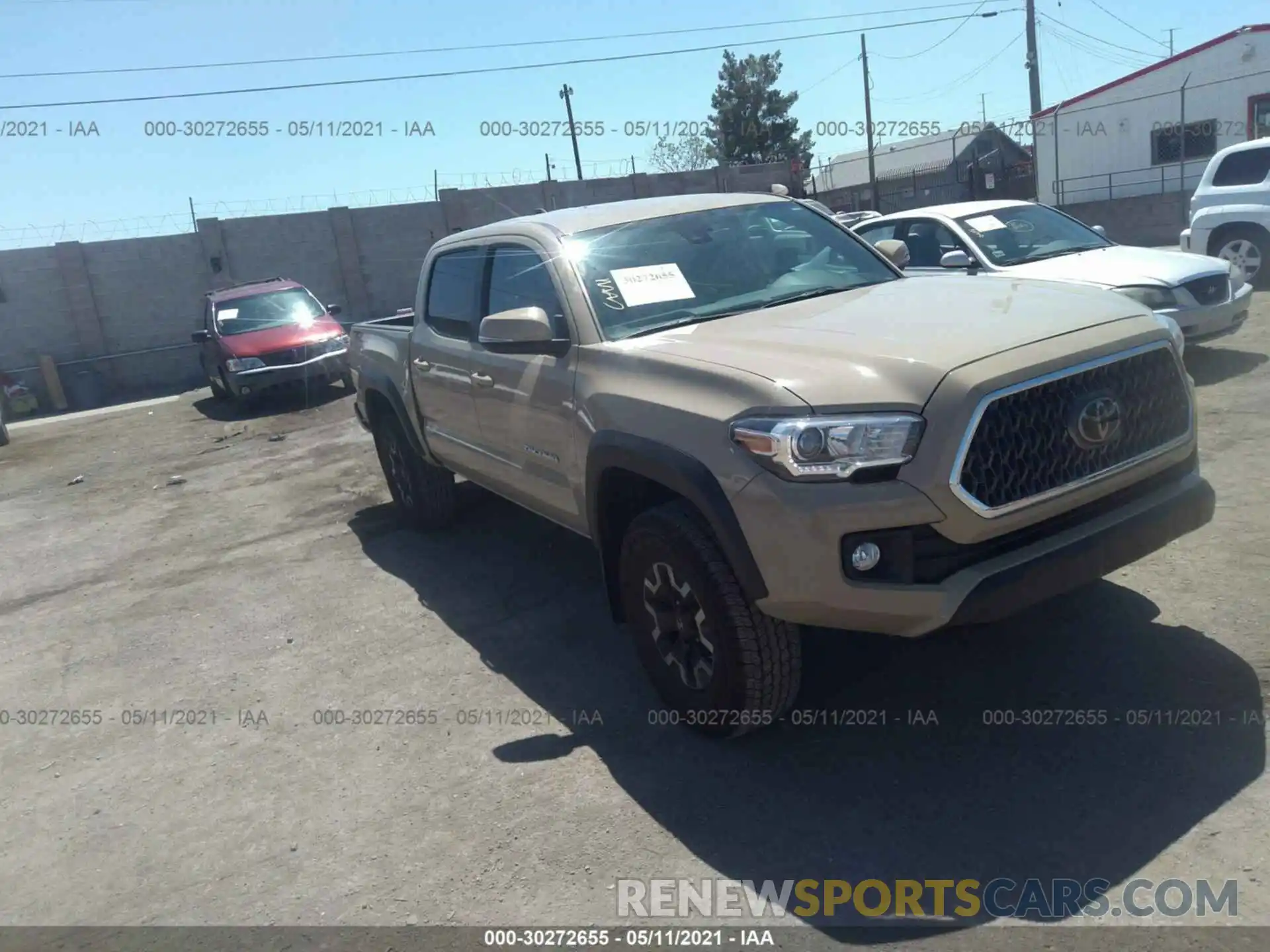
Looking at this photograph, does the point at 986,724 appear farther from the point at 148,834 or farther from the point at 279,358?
the point at 279,358

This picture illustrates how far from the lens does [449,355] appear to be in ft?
17.9

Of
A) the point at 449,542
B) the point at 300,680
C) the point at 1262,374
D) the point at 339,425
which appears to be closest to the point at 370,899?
the point at 300,680

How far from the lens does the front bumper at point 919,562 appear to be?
9.91ft

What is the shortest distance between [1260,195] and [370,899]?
1168 centimetres

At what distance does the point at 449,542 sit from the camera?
6.71m

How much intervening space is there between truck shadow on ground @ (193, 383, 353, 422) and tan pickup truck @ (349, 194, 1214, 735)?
10.0 metres

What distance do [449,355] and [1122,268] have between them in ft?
17.9

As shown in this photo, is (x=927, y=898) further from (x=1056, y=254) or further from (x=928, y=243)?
(x=928, y=243)

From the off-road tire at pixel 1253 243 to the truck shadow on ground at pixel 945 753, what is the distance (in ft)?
28.2

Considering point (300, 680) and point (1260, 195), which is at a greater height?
point (1260, 195)

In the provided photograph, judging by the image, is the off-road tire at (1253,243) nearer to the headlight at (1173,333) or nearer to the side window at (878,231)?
the side window at (878,231)

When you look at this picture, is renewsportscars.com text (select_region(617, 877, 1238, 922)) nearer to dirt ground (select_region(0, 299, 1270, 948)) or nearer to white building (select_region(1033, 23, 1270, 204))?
dirt ground (select_region(0, 299, 1270, 948))

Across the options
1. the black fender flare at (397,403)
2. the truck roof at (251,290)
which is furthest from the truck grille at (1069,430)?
the truck roof at (251,290)

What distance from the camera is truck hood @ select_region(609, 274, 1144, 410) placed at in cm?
311
